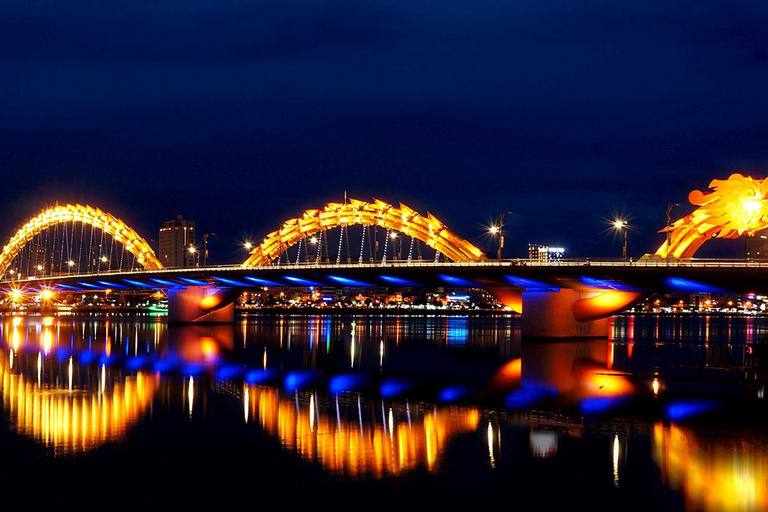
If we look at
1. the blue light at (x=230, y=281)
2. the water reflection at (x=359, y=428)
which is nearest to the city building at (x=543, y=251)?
the blue light at (x=230, y=281)

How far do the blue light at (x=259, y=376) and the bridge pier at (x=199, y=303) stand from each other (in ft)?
182

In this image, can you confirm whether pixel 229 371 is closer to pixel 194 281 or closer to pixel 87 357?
pixel 87 357

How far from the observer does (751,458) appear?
2267cm

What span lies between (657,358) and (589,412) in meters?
27.7

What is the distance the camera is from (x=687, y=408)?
1226 inches

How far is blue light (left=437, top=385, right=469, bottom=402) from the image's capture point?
34.3 metres

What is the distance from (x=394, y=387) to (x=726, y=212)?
39.1 metres

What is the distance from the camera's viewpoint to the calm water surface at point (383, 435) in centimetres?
1919

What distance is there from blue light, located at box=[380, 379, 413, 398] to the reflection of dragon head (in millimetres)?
34786

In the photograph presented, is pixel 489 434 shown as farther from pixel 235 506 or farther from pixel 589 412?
pixel 235 506

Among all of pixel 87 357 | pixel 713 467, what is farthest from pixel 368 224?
pixel 713 467

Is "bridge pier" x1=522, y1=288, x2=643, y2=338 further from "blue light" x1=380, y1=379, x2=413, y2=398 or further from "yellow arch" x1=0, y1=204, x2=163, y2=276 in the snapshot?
"yellow arch" x1=0, y1=204, x2=163, y2=276

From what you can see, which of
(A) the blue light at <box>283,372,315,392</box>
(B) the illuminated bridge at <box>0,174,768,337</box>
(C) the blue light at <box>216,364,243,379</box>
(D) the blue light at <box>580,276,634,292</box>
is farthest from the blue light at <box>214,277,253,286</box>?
(A) the blue light at <box>283,372,315,392</box>

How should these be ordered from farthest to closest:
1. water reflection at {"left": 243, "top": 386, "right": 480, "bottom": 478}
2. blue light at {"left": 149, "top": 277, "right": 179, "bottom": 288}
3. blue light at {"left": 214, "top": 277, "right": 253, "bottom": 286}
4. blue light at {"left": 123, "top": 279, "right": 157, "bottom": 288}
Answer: blue light at {"left": 123, "top": 279, "right": 157, "bottom": 288}
blue light at {"left": 149, "top": 277, "right": 179, "bottom": 288}
blue light at {"left": 214, "top": 277, "right": 253, "bottom": 286}
water reflection at {"left": 243, "top": 386, "right": 480, "bottom": 478}
